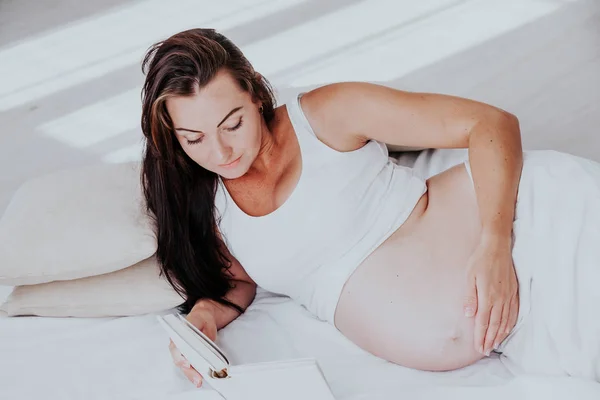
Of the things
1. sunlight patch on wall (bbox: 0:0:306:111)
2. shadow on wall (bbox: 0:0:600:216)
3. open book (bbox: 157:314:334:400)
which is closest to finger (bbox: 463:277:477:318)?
open book (bbox: 157:314:334:400)

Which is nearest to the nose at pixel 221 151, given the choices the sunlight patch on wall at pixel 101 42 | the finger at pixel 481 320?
the finger at pixel 481 320

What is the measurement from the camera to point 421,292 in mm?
1491

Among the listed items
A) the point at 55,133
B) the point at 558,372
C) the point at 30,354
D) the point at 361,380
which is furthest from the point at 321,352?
the point at 55,133

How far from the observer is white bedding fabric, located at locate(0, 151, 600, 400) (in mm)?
1455

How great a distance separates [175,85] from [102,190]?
415mm

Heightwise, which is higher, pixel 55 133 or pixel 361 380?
pixel 55 133

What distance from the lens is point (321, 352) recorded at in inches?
63.1

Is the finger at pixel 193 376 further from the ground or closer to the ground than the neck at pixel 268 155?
closer to the ground

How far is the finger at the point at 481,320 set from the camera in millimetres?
1437

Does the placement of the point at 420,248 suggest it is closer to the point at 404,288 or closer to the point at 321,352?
the point at 404,288

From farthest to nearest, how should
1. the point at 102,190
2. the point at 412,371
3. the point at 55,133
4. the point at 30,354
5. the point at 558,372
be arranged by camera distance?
the point at 55,133, the point at 102,190, the point at 30,354, the point at 412,371, the point at 558,372

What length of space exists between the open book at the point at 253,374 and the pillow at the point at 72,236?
34 cm

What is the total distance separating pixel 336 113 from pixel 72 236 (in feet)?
1.88

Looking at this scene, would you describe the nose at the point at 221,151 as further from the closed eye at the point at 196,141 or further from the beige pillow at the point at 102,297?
the beige pillow at the point at 102,297
